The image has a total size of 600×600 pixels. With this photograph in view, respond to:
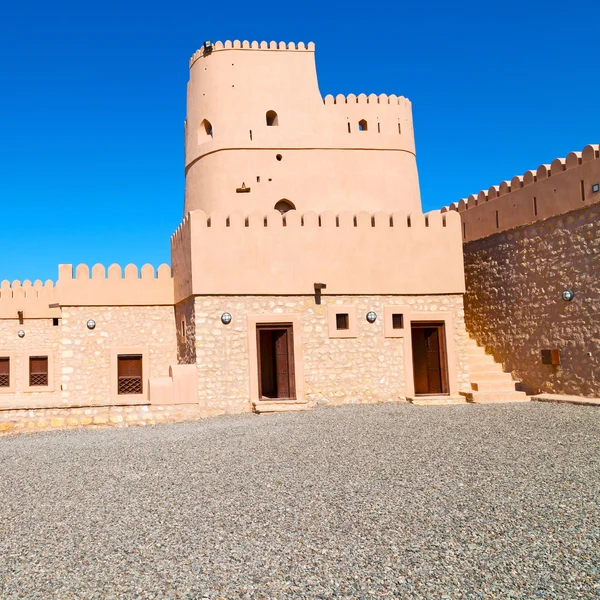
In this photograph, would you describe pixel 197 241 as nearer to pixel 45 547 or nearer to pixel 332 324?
pixel 332 324

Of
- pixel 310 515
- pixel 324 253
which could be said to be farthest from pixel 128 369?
pixel 310 515

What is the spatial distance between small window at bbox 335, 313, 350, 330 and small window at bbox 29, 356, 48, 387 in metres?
10.2

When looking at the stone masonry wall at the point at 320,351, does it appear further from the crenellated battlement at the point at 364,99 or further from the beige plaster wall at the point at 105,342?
the crenellated battlement at the point at 364,99

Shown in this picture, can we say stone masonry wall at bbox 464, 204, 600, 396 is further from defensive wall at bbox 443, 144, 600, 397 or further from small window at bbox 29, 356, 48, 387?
small window at bbox 29, 356, 48, 387

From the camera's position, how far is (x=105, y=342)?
48.7ft

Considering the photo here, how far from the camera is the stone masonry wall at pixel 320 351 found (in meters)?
11.8

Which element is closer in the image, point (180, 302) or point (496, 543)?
point (496, 543)

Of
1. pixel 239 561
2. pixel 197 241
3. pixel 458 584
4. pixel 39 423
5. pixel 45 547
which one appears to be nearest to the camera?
pixel 458 584

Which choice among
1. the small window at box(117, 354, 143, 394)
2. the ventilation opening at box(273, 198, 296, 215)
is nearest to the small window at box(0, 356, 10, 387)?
the small window at box(117, 354, 143, 394)

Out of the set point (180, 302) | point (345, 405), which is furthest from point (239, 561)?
point (180, 302)

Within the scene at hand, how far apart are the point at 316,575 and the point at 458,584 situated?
0.83 m

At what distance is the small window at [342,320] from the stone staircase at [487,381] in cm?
272

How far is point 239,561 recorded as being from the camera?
4.14 m

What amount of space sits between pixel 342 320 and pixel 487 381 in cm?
329
